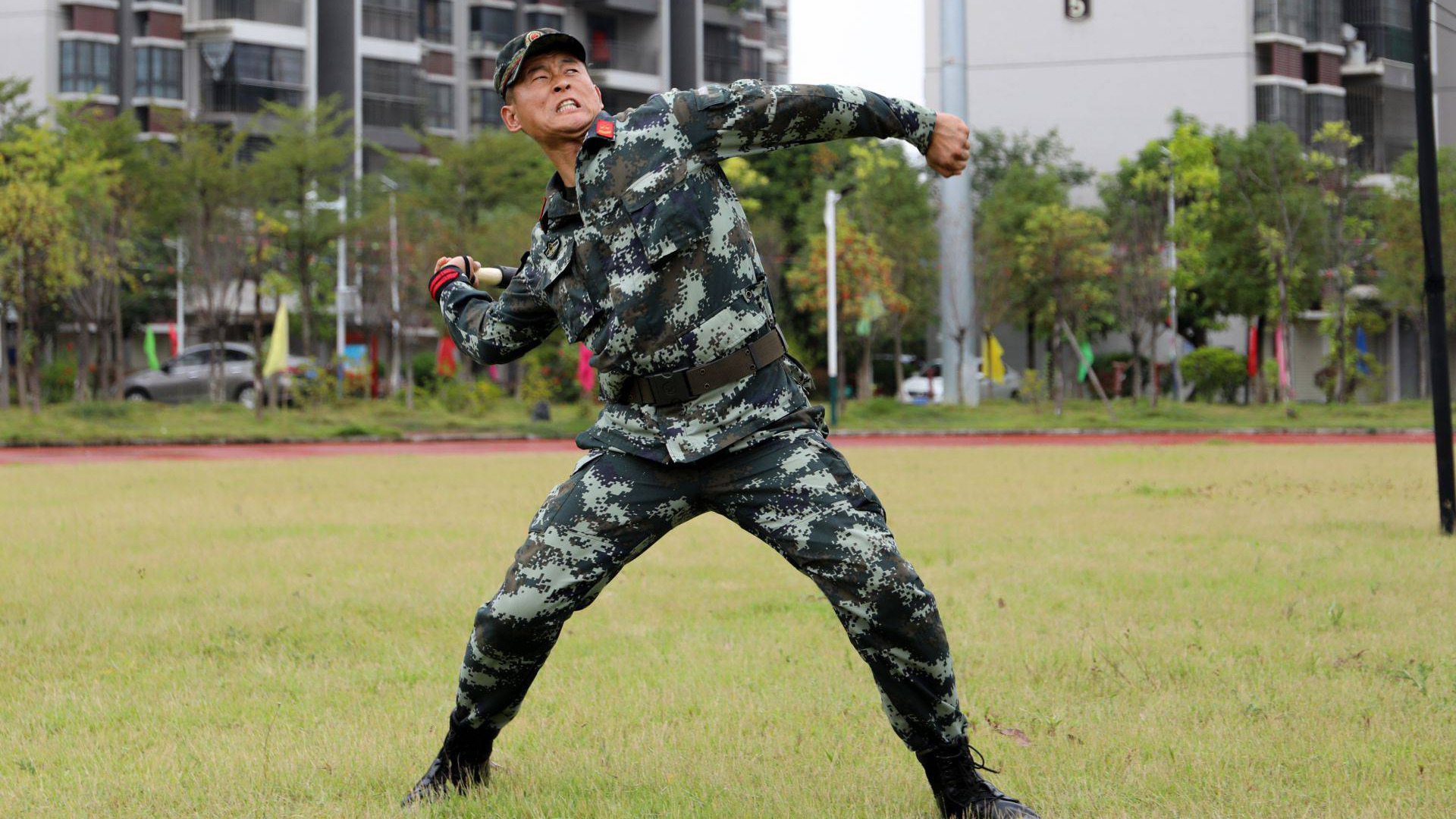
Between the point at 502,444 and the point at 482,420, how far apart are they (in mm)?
5035

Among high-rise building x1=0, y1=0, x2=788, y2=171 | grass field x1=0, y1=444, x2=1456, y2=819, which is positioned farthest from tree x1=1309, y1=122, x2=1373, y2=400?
grass field x1=0, y1=444, x2=1456, y2=819

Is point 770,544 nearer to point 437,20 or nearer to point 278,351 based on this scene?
point 278,351

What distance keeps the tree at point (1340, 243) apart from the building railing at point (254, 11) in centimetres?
3116

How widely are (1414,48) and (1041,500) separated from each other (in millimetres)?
4886

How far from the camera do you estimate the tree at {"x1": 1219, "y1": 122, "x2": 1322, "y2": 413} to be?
120ft

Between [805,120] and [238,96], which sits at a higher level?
[238,96]

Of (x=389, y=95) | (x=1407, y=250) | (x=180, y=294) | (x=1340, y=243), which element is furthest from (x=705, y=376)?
(x=389, y=95)

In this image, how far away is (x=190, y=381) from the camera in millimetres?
39344

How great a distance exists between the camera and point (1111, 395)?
151 ft

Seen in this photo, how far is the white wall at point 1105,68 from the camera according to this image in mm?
49656

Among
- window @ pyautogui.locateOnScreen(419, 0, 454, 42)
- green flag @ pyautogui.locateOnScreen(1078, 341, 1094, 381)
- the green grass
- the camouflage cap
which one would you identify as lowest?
the green grass

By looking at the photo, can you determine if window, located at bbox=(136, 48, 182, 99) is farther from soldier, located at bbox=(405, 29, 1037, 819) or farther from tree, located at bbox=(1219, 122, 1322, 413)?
soldier, located at bbox=(405, 29, 1037, 819)

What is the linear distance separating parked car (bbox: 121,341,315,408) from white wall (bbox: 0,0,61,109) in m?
13.0

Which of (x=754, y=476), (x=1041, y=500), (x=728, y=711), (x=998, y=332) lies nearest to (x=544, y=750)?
(x=728, y=711)
